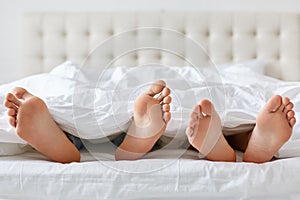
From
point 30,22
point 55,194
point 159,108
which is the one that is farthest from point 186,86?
point 30,22

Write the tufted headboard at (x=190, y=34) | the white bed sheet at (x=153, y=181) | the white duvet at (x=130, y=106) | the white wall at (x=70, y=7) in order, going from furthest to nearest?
the white wall at (x=70, y=7), the tufted headboard at (x=190, y=34), the white duvet at (x=130, y=106), the white bed sheet at (x=153, y=181)

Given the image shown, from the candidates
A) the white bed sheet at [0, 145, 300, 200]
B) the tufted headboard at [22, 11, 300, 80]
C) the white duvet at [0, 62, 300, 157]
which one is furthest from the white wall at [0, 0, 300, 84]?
the white bed sheet at [0, 145, 300, 200]

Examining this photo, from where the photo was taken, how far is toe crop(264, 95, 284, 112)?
1.21 metres

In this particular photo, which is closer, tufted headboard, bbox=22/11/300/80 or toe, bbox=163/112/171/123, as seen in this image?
toe, bbox=163/112/171/123

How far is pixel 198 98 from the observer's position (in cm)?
130

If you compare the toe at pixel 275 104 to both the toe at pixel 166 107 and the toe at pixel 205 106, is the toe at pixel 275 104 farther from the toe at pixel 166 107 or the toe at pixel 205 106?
the toe at pixel 166 107

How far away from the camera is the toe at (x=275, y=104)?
121 cm

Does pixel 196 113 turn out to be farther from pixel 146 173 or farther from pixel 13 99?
pixel 13 99

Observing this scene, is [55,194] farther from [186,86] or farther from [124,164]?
[186,86]

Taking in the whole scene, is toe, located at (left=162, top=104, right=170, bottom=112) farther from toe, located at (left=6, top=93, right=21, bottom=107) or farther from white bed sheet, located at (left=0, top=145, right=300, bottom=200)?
toe, located at (left=6, top=93, right=21, bottom=107)

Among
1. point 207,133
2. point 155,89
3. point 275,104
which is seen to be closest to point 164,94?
point 155,89

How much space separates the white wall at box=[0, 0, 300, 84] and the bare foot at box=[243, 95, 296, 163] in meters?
1.52

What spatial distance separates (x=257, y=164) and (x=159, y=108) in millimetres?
272

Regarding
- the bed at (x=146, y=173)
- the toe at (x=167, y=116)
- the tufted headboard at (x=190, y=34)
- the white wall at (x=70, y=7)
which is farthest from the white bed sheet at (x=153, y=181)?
the white wall at (x=70, y=7)
